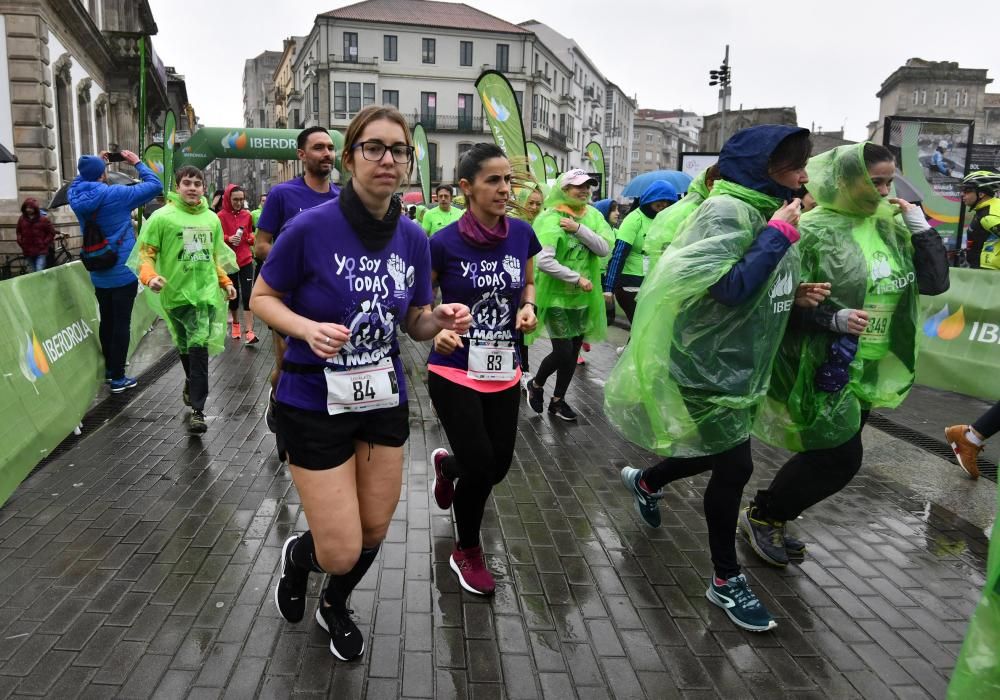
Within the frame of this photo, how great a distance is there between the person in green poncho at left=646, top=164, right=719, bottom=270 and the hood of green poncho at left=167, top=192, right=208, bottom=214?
3.62m

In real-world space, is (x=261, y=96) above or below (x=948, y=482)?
above

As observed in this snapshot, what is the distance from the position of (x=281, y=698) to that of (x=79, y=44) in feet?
70.6

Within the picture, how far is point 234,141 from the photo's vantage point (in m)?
22.8

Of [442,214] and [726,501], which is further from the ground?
[442,214]

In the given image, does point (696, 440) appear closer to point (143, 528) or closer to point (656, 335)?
point (656, 335)

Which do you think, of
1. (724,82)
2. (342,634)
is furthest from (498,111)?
(724,82)

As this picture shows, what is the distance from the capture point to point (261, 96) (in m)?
116

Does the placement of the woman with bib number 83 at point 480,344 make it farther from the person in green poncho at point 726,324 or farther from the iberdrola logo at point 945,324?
the iberdrola logo at point 945,324

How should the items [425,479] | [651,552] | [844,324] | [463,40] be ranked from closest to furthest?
[844,324]
[651,552]
[425,479]
[463,40]

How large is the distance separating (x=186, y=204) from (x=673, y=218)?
12.7 feet

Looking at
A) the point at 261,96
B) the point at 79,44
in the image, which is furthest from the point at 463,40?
the point at 261,96

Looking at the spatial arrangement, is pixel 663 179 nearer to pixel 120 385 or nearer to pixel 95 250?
pixel 95 250

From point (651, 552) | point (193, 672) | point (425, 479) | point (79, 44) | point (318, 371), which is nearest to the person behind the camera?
point (318, 371)

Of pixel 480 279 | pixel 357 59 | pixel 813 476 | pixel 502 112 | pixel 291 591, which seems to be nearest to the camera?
pixel 291 591
